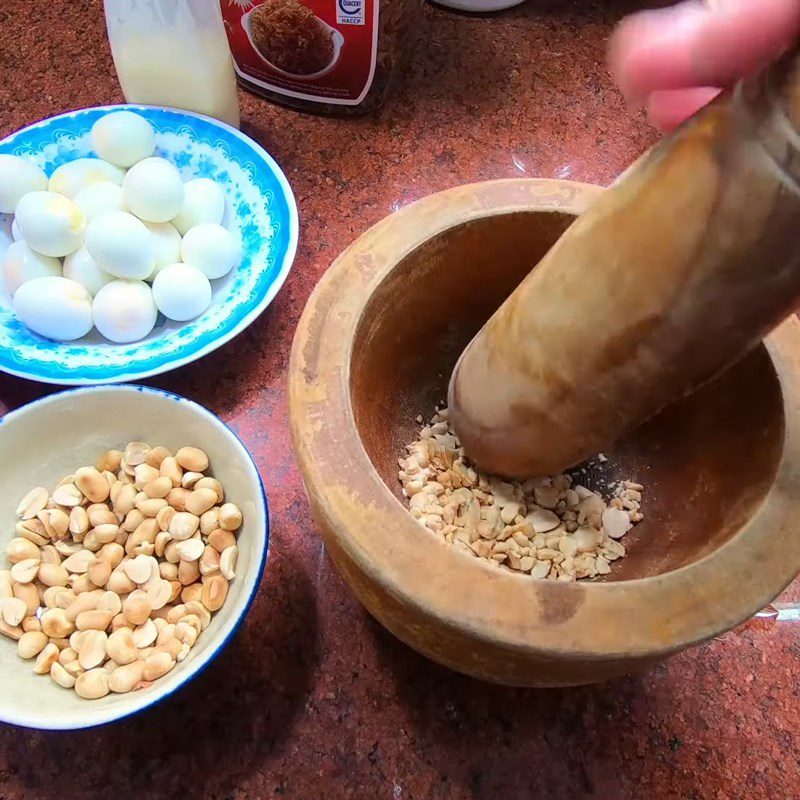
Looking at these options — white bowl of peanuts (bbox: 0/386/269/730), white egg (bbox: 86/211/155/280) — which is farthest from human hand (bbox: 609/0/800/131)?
white egg (bbox: 86/211/155/280)

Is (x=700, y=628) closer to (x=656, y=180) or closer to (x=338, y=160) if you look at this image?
(x=656, y=180)

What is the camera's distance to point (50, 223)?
2.90 ft

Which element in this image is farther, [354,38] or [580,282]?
[354,38]

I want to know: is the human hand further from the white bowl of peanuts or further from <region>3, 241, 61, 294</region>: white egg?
<region>3, 241, 61, 294</region>: white egg

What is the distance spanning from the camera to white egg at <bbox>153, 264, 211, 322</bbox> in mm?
900

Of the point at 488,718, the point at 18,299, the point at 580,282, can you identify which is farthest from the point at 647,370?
the point at 18,299

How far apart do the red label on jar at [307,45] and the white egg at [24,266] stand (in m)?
0.46

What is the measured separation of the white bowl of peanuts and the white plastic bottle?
49cm

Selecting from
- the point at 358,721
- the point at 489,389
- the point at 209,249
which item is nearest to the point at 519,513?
the point at 489,389

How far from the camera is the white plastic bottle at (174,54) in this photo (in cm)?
95

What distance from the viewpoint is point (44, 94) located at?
119 centimetres

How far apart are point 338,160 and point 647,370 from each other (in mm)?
768

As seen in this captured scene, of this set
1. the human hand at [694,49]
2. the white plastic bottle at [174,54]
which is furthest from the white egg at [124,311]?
the human hand at [694,49]

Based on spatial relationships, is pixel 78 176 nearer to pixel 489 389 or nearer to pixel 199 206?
pixel 199 206
